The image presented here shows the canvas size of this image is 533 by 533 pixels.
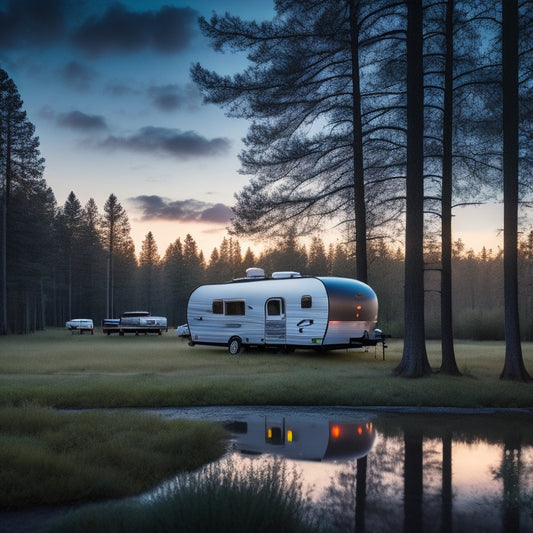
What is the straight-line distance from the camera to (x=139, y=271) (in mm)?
105188

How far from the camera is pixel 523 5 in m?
15.8

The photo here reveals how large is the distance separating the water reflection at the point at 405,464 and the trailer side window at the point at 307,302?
33.1ft

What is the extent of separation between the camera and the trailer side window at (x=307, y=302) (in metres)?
21.0

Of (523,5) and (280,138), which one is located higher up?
(523,5)

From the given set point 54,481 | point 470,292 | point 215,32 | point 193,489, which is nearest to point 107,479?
point 54,481

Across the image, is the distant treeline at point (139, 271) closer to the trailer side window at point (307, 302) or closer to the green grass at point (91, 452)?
the trailer side window at point (307, 302)

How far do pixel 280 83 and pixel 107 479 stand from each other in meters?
15.7

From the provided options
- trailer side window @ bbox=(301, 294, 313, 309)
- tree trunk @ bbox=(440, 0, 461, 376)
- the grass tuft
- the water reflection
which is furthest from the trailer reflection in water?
trailer side window @ bbox=(301, 294, 313, 309)

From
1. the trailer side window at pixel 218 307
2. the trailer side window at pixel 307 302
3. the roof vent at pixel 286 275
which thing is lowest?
the trailer side window at pixel 218 307

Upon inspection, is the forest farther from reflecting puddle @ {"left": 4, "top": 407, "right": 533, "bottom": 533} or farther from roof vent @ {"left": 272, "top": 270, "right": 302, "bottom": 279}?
reflecting puddle @ {"left": 4, "top": 407, "right": 533, "bottom": 533}

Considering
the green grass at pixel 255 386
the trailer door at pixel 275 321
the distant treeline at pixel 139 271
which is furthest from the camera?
the distant treeline at pixel 139 271

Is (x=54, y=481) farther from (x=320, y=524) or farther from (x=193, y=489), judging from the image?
(x=320, y=524)

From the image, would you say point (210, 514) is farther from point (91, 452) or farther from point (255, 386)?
point (255, 386)

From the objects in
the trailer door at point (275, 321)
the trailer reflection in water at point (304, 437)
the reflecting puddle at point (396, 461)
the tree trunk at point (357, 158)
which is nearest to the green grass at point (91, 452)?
the reflecting puddle at point (396, 461)
